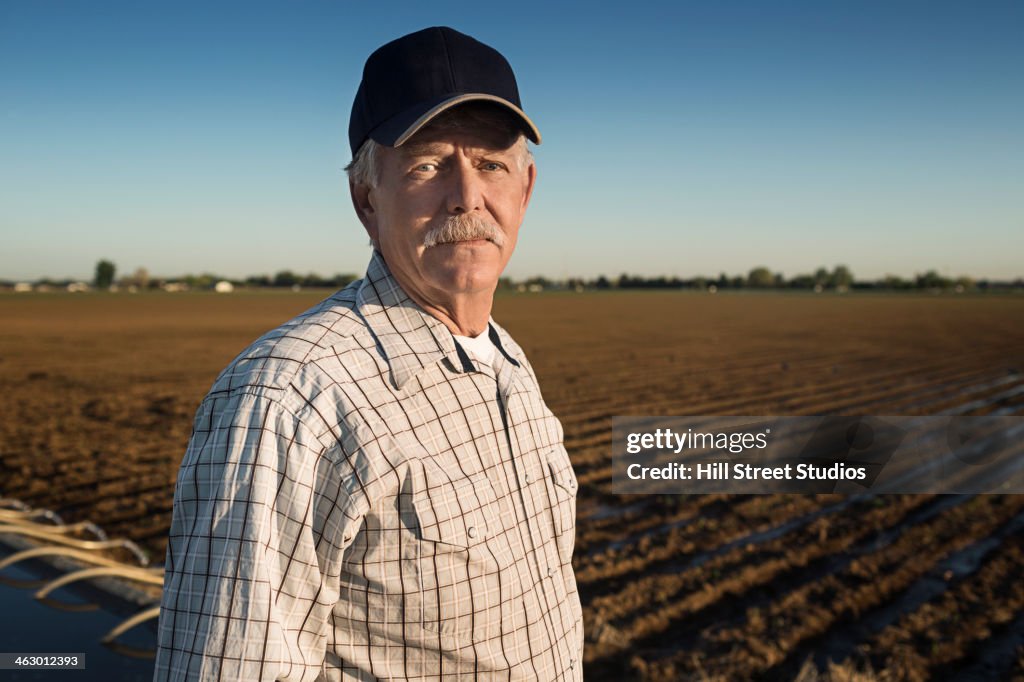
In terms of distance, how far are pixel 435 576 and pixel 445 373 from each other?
396 mm

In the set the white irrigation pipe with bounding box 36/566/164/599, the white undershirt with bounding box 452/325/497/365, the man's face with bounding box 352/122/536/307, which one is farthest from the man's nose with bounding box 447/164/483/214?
the white irrigation pipe with bounding box 36/566/164/599

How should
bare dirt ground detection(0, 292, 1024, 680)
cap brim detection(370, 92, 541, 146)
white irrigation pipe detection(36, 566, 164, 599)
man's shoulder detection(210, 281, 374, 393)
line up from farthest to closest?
bare dirt ground detection(0, 292, 1024, 680) < white irrigation pipe detection(36, 566, 164, 599) < cap brim detection(370, 92, 541, 146) < man's shoulder detection(210, 281, 374, 393)

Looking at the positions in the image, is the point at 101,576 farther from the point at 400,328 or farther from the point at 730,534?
the point at 730,534

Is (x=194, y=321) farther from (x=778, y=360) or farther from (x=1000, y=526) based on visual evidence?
(x=1000, y=526)

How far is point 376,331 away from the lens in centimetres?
133

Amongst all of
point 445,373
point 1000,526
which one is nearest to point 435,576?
point 445,373

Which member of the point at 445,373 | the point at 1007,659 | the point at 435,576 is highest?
the point at 445,373

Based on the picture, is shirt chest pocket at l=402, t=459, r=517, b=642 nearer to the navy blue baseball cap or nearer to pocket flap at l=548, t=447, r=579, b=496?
pocket flap at l=548, t=447, r=579, b=496

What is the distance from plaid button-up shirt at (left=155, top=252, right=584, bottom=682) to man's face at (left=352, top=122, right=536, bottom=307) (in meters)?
0.06

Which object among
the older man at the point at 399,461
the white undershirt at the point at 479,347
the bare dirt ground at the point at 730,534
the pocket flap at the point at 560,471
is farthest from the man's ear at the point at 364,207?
the bare dirt ground at the point at 730,534

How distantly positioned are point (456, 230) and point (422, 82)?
29 centimetres

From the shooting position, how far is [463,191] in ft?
4.56

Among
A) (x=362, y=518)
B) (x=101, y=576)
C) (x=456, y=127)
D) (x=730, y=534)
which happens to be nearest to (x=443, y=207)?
(x=456, y=127)

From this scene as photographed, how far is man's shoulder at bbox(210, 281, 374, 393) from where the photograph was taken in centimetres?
114
